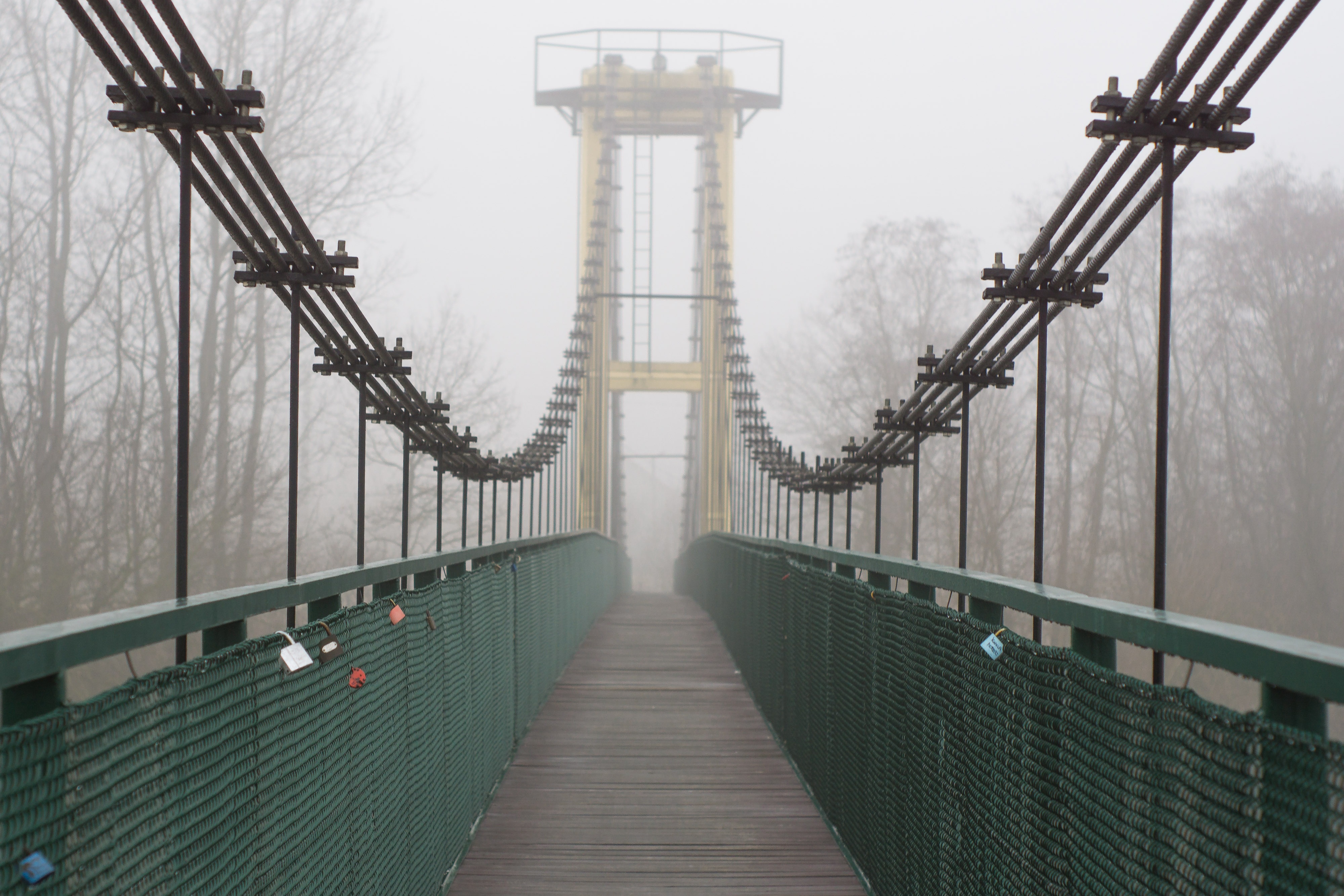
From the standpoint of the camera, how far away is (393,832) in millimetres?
3160

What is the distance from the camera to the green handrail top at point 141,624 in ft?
4.68

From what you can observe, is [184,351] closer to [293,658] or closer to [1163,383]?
Answer: [293,658]

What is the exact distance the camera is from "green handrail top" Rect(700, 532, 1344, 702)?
1.34m

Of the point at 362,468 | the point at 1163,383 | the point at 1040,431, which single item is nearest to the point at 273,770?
the point at 1163,383

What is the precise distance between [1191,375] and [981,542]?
5.43 meters

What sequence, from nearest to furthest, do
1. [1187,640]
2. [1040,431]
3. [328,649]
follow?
[1187,640], [328,649], [1040,431]

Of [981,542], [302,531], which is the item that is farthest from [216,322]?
[981,542]

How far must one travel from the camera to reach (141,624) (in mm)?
1772

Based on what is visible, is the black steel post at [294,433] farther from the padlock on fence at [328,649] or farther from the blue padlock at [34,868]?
the blue padlock at [34,868]

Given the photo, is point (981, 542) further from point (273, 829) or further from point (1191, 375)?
point (273, 829)

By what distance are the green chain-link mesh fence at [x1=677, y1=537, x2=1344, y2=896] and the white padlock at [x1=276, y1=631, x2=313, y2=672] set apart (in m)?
1.21

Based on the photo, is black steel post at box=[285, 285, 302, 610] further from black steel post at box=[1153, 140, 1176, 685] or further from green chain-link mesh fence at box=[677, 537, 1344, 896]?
black steel post at box=[1153, 140, 1176, 685]

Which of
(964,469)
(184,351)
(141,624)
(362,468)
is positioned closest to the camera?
(141,624)

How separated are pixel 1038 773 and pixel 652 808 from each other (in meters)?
3.03
